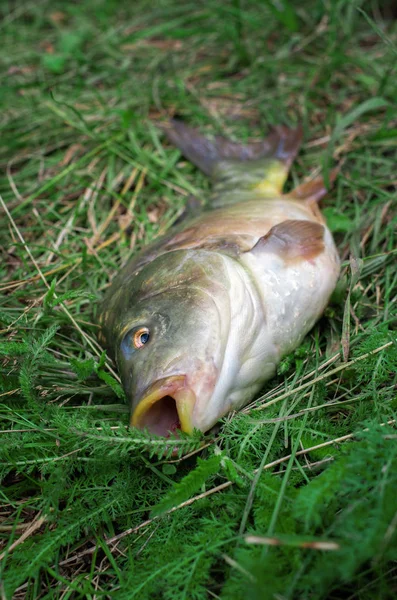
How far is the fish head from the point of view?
2105 millimetres

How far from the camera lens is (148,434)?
207cm

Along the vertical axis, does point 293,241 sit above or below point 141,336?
below

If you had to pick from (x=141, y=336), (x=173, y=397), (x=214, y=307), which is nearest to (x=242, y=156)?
(x=214, y=307)

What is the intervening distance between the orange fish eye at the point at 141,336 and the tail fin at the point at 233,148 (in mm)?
1965

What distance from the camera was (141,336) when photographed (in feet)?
7.69

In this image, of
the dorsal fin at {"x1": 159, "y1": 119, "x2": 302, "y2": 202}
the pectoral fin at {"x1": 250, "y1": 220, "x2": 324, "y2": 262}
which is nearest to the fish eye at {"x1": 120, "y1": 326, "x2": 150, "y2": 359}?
the pectoral fin at {"x1": 250, "y1": 220, "x2": 324, "y2": 262}

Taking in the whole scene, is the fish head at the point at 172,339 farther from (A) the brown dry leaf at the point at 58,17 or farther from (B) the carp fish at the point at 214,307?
(A) the brown dry leaf at the point at 58,17

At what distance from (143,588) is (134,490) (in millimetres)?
491

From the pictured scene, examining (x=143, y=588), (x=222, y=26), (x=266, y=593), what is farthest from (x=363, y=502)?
(x=222, y=26)

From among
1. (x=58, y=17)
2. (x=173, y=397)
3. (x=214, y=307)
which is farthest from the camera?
→ (x=58, y=17)

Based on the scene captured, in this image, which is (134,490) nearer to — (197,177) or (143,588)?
(143,588)

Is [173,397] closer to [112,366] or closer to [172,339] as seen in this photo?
[172,339]

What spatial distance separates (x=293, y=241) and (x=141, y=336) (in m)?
0.98

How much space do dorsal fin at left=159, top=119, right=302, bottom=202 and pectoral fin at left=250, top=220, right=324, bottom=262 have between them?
896 millimetres
